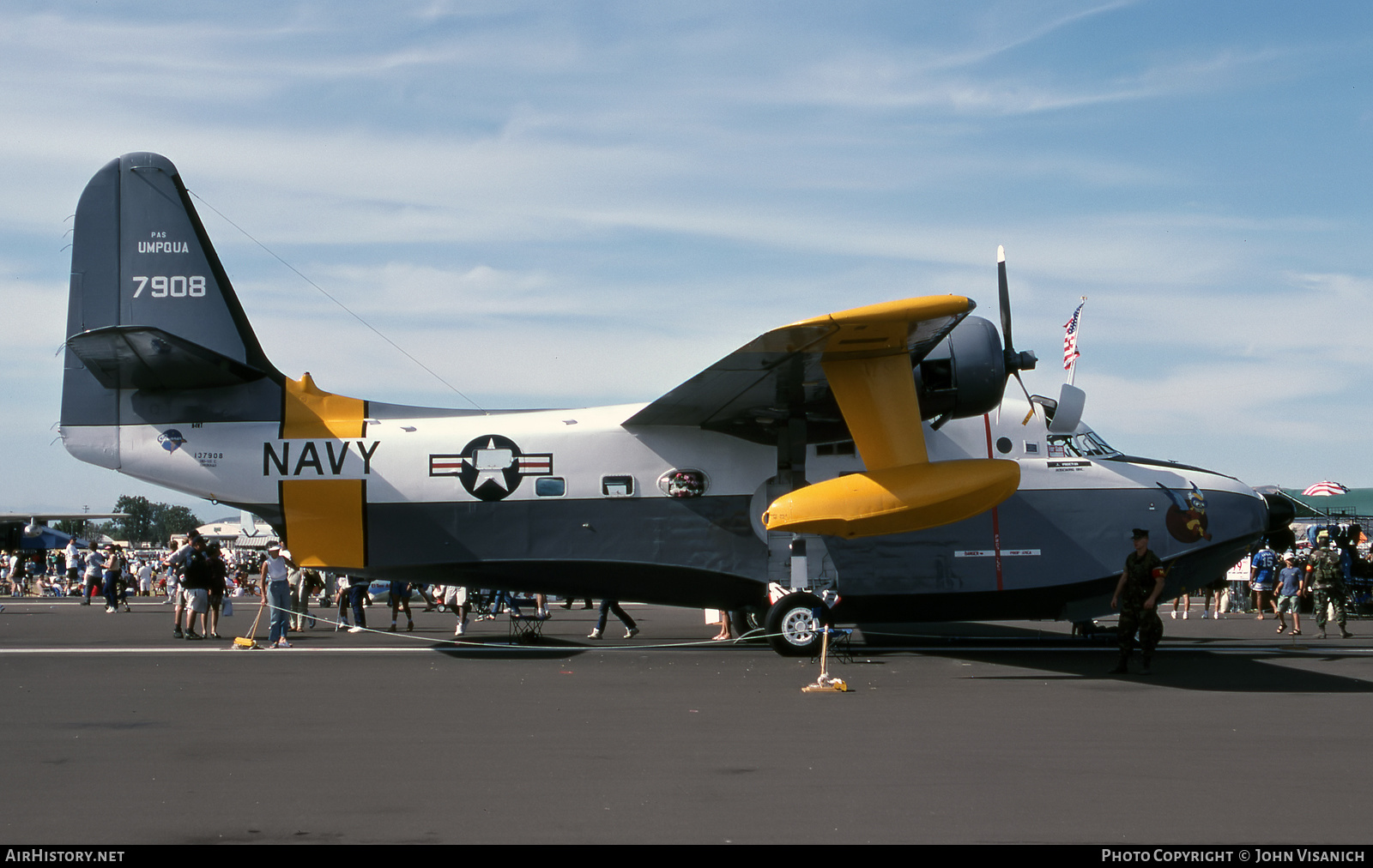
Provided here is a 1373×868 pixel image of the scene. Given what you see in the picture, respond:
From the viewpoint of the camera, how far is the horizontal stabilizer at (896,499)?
11.2 meters

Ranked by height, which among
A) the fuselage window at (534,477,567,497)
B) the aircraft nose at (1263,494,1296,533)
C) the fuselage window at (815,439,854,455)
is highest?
the fuselage window at (815,439,854,455)

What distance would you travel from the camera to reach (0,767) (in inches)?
258

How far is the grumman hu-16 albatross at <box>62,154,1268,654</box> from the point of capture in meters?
13.6

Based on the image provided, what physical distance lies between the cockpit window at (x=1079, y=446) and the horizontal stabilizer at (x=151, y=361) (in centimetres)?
1051

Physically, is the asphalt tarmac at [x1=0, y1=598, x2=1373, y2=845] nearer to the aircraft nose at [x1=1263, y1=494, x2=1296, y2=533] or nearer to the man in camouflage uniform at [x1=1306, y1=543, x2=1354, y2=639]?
the aircraft nose at [x1=1263, y1=494, x2=1296, y2=533]

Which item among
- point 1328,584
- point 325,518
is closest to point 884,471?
point 325,518

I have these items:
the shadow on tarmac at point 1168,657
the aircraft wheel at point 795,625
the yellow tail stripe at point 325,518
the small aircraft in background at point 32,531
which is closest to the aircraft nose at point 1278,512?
the shadow on tarmac at point 1168,657

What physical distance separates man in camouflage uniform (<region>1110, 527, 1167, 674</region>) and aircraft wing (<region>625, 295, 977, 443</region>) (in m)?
3.32

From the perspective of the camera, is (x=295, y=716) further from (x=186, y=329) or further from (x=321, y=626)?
(x=321, y=626)

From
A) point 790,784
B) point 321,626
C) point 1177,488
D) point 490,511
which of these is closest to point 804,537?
point 490,511

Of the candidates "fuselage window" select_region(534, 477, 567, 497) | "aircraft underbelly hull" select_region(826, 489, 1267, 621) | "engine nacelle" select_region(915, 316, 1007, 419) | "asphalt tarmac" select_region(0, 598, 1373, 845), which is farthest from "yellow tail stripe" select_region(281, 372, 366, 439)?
"engine nacelle" select_region(915, 316, 1007, 419)

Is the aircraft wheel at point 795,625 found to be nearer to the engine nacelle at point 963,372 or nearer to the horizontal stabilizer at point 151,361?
the engine nacelle at point 963,372
